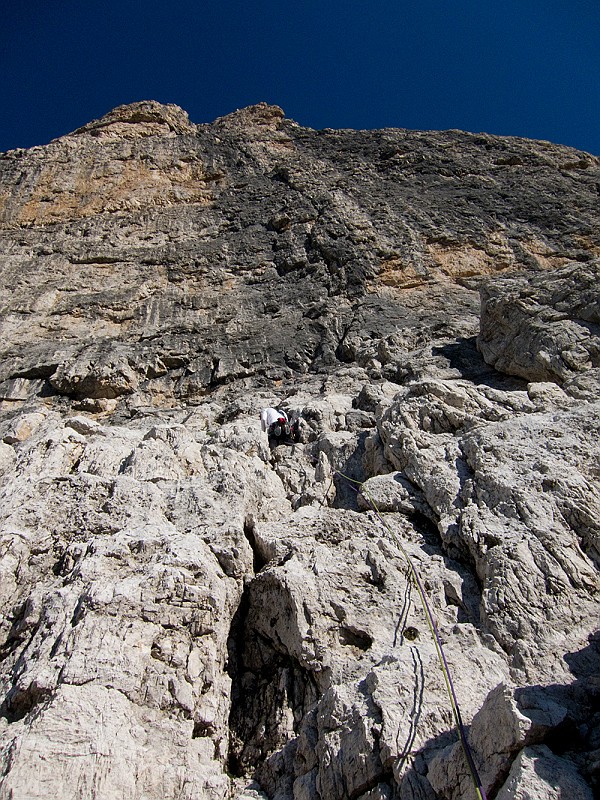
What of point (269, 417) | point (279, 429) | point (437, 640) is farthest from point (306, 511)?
point (269, 417)

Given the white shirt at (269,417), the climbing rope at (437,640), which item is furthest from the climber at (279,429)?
the climbing rope at (437,640)

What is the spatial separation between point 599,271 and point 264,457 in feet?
32.9

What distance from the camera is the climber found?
12203 millimetres

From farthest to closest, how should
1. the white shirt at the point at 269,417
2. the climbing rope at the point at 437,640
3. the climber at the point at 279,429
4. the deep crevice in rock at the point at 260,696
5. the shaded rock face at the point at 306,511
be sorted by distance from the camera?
the white shirt at the point at 269,417, the climber at the point at 279,429, the deep crevice in rock at the point at 260,696, the shaded rock face at the point at 306,511, the climbing rope at the point at 437,640

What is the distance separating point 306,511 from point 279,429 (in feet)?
9.80

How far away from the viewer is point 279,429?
1223 centimetres

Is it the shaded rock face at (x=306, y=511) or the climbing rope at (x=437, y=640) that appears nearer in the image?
the climbing rope at (x=437, y=640)

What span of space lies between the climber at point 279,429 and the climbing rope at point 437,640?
1728mm

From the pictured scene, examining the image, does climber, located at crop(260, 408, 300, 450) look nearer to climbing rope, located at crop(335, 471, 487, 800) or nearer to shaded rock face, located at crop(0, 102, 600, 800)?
shaded rock face, located at crop(0, 102, 600, 800)

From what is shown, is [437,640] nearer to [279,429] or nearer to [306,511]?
[306,511]

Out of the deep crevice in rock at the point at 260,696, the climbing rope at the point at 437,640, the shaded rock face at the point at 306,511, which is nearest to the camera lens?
the climbing rope at the point at 437,640

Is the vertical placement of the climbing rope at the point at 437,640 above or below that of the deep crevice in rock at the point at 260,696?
above

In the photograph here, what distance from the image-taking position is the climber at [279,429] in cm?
1220

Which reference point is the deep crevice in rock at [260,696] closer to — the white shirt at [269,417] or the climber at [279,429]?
the climber at [279,429]
